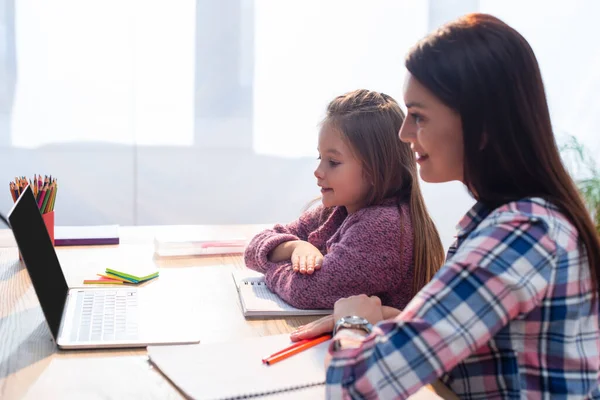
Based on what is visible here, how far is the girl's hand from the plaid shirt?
50cm

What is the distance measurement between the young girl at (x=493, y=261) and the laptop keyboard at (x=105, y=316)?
400 millimetres

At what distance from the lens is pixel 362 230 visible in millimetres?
1399

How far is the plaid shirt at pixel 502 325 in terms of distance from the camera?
32.9 inches

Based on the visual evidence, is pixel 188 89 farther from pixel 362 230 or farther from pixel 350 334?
pixel 350 334

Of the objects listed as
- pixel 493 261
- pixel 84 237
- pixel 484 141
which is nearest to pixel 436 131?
pixel 484 141

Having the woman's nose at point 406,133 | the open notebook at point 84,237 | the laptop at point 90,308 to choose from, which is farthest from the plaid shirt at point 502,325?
the open notebook at point 84,237

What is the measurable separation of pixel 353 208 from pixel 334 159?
118mm

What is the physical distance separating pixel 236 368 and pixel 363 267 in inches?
15.5

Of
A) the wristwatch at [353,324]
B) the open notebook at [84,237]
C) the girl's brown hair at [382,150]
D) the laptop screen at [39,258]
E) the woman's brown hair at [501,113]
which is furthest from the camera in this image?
the open notebook at [84,237]

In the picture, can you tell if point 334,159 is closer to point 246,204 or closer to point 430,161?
point 430,161

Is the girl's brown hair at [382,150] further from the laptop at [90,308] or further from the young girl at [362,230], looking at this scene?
the laptop at [90,308]

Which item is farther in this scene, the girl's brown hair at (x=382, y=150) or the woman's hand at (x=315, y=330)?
the girl's brown hair at (x=382, y=150)

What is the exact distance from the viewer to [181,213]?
327 cm

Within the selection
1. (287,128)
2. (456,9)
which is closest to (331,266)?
(287,128)
